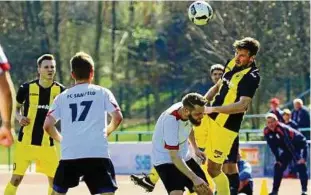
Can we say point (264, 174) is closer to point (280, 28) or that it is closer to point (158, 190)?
point (158, 190)

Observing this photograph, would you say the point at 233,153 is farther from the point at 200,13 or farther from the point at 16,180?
the point at 16,180

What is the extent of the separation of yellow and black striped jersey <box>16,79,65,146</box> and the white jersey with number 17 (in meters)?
3.75

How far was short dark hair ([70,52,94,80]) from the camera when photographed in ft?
30.3

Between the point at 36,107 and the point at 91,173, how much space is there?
13.2ft

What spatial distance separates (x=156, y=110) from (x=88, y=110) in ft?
100

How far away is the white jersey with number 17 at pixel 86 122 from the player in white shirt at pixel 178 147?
1029mm

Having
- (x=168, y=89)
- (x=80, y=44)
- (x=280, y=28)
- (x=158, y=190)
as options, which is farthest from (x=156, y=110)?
(x=158, y=190)

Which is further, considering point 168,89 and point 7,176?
point 168,89

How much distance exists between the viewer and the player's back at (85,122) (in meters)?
9.20

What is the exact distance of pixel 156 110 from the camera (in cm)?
3978

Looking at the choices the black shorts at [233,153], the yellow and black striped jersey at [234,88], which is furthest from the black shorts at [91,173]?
the black shorts at [233,153]

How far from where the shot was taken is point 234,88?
11.9 m

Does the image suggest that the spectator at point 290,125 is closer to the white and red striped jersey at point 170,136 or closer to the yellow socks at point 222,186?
the yellow socks at point 222,186

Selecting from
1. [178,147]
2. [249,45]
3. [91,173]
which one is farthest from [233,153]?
[91,173]
